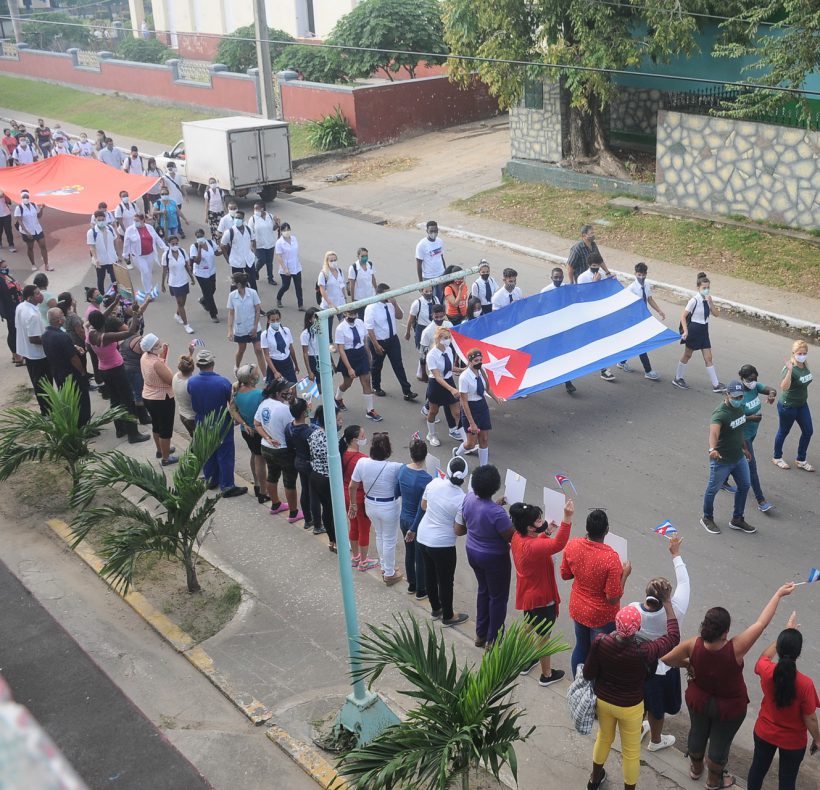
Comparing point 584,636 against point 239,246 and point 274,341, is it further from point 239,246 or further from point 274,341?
point 239,246

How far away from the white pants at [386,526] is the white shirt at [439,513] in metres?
0.68

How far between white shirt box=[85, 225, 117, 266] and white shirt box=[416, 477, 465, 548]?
11.4 m

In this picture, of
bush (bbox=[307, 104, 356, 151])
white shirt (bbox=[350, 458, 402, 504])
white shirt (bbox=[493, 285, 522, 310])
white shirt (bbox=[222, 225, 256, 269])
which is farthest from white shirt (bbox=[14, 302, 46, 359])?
bush (bbox=[307, 104, 356, 151])

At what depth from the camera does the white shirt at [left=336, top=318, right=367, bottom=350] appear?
40.9ft

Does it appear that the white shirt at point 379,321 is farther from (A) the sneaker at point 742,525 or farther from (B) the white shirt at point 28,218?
(B) the white shirt at point 28,218

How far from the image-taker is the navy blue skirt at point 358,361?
12.6 meters

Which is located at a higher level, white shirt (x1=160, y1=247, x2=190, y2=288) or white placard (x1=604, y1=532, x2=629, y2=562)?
white shirt (x1=160, y1=247, x2=190, y2=288)

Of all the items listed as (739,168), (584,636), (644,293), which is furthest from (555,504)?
(739,168)

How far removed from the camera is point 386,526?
9.02m

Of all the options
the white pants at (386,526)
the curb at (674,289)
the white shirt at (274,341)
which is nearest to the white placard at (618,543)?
the white pants at (386,526)

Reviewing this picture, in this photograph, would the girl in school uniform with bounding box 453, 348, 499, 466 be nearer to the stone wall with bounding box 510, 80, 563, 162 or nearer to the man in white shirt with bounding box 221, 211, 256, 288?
the man in white shirt with bounding box 221, 211, 256, 288

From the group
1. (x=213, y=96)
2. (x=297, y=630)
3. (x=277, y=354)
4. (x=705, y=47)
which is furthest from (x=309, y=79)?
(x=297, y=630)

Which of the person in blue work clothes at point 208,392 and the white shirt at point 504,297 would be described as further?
the white shirt at point 504,297

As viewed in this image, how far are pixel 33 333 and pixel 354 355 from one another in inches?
169
